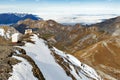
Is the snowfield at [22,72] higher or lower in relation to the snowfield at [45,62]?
higher

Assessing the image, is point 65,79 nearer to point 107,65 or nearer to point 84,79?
point 84,79

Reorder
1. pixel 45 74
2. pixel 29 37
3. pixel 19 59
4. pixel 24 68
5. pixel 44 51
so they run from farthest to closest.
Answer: pixel 29 37 < pixel 44 51 < pixel 45 74 < pixel 19 59 < pixel 24 68

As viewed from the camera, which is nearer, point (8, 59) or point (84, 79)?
point (8, 59)

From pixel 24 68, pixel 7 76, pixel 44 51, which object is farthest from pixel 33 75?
pixel 44 51

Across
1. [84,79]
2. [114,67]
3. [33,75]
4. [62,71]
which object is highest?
[33,75]

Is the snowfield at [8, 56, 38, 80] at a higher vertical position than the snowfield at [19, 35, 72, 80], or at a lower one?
higher

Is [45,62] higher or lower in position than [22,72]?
lower

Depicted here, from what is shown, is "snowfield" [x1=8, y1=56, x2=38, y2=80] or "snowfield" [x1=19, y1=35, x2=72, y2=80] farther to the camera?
"snowfield" [x1=19, y1=35, x2=72, y2=80]

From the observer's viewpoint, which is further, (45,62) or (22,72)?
(45,62)
